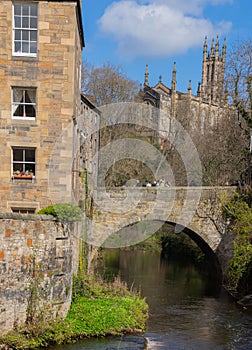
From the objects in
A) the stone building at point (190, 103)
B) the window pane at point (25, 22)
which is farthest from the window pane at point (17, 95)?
the stone building at point (190, 103)

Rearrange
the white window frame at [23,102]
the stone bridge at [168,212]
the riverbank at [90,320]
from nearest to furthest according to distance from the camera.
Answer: the riverbank at [90,320] < the white window frame at [23,102] < the stone bridge at [168,212]

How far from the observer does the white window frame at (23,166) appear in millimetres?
15570

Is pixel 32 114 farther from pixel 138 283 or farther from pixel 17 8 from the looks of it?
pixel 138 283

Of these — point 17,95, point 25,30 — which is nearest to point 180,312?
point 17,95

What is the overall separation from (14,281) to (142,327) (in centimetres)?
501

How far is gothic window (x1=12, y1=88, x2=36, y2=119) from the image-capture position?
50.7 ft

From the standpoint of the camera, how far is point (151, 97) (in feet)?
162

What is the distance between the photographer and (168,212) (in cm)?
2056

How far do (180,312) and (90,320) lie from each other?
4.86 metres

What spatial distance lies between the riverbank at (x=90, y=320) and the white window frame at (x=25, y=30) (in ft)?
26.9

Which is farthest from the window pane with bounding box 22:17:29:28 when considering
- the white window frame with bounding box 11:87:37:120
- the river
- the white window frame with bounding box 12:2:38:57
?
the river

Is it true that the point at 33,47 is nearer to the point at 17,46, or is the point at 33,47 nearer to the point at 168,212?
the point at 17,46

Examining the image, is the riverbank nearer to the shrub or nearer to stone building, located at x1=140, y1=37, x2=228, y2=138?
the shrub

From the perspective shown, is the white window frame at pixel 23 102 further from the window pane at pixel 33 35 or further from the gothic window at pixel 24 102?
the window pane at pixel 33 35
